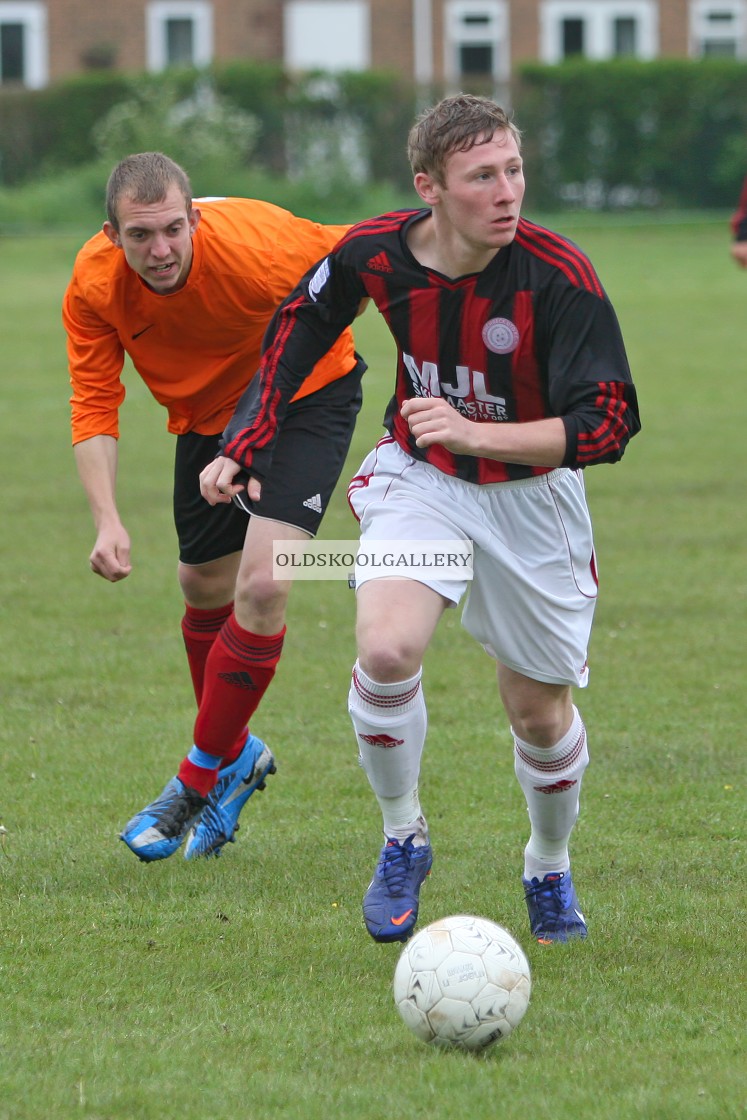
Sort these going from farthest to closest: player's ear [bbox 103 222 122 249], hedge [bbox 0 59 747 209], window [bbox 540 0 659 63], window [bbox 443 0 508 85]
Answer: window [bbox 540 0 659 63] < window [bbox 443 0 508 85] < hedge [bbox 0 59 747 209] < player's ear [bbox 103 222 122 249]

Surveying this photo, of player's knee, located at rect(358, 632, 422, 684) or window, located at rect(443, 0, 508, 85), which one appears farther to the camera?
window, located at rect(443, 0, 508, 85)

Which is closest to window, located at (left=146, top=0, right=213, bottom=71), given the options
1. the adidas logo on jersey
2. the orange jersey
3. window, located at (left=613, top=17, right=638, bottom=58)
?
window, located at (left=613, top=17, right=638, bottom=58)

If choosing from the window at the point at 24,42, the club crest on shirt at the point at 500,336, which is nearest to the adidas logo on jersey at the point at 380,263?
the club crest on shirt at the point at 500,336

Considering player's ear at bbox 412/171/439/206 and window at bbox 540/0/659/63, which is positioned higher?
window at bbox 540/0/659/63

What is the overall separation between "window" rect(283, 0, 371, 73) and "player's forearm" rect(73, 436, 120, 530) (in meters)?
33.0

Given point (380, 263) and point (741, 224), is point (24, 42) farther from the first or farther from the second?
point (380, 263)

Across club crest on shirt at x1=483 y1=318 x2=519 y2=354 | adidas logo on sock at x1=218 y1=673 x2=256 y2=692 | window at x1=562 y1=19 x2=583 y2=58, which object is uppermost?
window at x1=562 y1=19 x2=583 y2=58

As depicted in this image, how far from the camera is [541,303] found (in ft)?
13.2

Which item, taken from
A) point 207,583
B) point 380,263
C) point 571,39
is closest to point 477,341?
point 380,263

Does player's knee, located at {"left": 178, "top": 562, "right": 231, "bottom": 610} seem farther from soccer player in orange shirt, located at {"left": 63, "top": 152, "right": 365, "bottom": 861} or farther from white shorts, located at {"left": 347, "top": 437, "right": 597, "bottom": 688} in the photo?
white shorts, located at {"left": 347, "top": 437, "right": 597, "bottom": 688}

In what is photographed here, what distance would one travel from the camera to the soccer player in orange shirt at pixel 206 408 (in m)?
4.80

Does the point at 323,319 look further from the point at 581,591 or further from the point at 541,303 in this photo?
the point at 581,591

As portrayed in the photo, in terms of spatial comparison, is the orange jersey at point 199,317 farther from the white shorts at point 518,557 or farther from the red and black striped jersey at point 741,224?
the red and black striped jersey at point 741,224

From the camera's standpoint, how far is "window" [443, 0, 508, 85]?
37.3m
